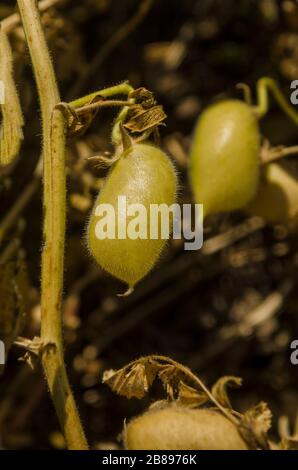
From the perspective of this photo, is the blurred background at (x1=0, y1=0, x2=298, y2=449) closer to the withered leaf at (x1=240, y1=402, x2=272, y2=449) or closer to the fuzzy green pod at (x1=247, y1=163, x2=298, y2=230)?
the fuzzy green pod at (x1=247, y1=163, x2=298, y2=230)

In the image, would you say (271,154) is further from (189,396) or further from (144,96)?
(189,396)

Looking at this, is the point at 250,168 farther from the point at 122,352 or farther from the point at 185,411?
the point at 122,352

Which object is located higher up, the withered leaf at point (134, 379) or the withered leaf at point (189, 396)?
the withered leaf at point (134, 379)

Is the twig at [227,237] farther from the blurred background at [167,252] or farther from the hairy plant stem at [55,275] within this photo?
the hairy plant stem at [55,275]

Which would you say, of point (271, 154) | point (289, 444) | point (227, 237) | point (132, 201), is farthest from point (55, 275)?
point (227, 237)

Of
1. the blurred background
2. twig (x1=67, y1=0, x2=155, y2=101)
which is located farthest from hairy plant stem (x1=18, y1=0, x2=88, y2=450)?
twig (x1=67, y1=0, x2=155, y2=101)

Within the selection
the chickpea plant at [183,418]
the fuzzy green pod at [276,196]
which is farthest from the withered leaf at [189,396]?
the fuzzy green pod at [276,196]
